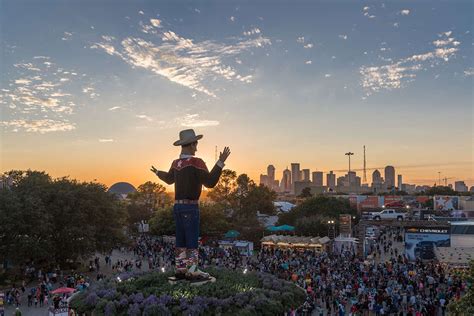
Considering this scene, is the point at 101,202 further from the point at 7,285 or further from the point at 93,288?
the point at 93,288

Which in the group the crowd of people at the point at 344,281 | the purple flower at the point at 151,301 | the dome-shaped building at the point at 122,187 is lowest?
the crowd of people at the point at 344,281

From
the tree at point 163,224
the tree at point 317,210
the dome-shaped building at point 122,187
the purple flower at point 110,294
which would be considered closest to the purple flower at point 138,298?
the purple flower at point 110,294

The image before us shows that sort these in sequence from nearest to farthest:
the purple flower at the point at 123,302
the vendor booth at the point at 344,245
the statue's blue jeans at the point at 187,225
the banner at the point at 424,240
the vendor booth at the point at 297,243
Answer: the purple flower at the point at 123,302 → the statue's blue jeans at the point at 187,225 → the banner at the point at 424,240 → the vendor booth at the point at 297,243 → the vendor booth at the point at 344,245

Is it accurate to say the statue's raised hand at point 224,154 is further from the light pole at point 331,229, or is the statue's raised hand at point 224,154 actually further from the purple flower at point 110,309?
the light pole at point 331,229

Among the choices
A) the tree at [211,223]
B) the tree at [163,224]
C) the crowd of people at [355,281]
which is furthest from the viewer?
the tree at [163,224]

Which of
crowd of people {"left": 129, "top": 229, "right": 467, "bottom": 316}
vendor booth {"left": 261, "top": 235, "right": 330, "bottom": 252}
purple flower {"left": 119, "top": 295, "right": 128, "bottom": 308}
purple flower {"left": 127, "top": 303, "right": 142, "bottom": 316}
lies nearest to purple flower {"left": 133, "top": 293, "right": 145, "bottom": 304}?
purple flower {"left": 119, "top": 295, "right": 128, "bottom": 308}

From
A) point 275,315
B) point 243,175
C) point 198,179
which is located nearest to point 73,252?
point 198,179

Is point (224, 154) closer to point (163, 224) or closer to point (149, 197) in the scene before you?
point (163, 224)

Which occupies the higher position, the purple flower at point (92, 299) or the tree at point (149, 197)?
the tree at point (149, 197)

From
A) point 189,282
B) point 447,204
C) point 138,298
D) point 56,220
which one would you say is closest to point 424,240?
point 189,282
